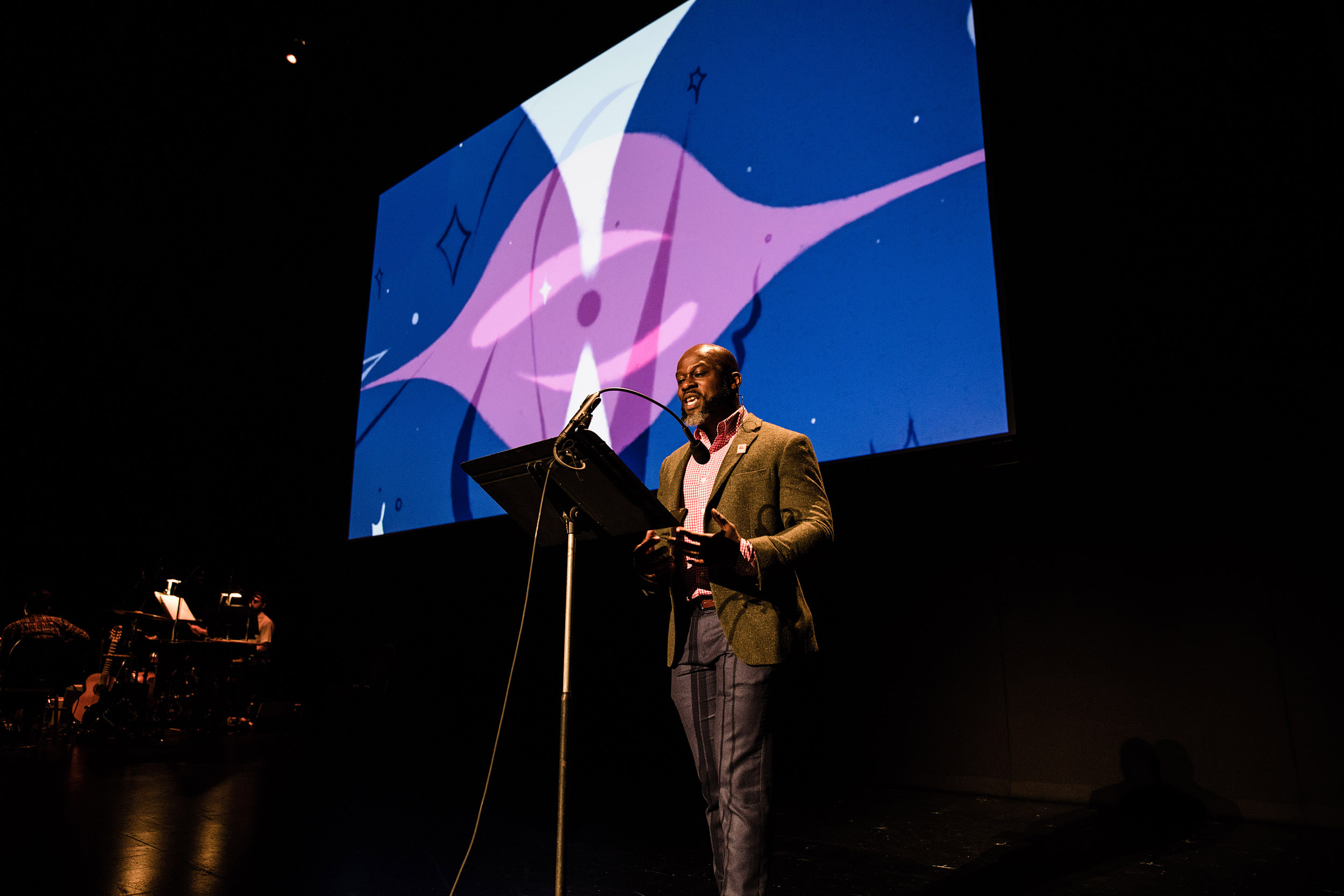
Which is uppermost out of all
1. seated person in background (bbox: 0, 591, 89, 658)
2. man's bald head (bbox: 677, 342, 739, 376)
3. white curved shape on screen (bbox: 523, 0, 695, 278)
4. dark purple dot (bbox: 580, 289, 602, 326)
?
white curved shape on screen (bbox: 523, 0, 695, 278)

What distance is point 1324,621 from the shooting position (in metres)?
2.76

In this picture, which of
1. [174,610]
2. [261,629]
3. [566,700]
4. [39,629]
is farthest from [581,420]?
[261,629]

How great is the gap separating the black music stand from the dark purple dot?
2134 millimetres

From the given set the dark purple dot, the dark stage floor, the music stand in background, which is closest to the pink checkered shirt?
the dark stage floor

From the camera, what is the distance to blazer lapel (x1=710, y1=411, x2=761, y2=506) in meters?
1.79

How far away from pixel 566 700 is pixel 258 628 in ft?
21.1

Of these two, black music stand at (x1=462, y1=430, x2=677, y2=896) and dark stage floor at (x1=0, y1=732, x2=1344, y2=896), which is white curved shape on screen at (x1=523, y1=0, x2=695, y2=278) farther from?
dark stage floor at (x1=0, y1=732, x2=1344, y2=896)

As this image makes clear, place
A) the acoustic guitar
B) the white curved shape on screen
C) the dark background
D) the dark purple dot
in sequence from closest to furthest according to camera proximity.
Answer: the dark background → the dark purple dot → the white curved shape on screen → the acoustic guitar

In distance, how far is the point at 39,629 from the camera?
554 cm

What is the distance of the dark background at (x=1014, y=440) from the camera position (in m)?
2.80

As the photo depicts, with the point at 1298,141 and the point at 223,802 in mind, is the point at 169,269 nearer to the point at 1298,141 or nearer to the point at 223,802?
the point at 223,802

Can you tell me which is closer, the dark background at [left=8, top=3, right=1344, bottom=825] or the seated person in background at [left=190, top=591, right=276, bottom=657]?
the dark background at [left=8, top=3, right=1344, bottom=825]

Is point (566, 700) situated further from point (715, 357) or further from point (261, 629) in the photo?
point (261, 629)

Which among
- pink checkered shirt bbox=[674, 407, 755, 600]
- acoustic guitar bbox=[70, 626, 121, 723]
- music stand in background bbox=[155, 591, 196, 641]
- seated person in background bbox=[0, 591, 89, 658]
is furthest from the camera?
music stand in background bbox=[155, 591, 196, 641]
